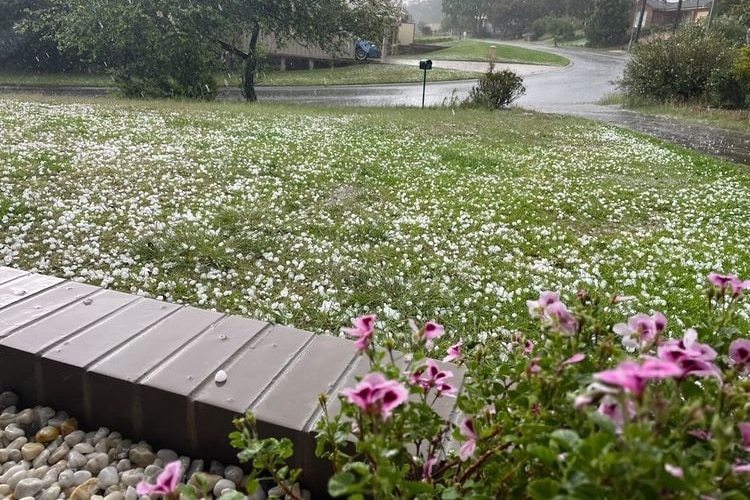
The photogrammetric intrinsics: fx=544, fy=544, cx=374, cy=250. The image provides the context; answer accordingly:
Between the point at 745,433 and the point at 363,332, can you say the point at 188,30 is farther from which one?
the point at 745,433

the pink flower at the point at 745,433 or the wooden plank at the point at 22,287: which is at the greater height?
the pink flower at the point at 745,433

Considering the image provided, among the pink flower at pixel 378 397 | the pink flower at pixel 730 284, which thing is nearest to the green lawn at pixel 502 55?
the pink flower at pixel 730 284

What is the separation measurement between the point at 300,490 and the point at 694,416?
4.11 feet

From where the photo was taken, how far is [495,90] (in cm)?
1495

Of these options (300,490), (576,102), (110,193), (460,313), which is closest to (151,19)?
Answer: (110,193)

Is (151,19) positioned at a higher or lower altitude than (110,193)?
higher

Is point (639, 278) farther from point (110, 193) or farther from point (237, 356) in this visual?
point (110, 193)

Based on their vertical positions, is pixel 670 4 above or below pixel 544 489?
above

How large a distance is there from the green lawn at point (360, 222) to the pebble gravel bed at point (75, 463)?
1.13m

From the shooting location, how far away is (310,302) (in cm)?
311

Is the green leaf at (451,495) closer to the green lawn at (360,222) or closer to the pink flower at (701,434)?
the pink flower at (701,434)

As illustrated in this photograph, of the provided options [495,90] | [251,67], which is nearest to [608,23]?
[495,90]

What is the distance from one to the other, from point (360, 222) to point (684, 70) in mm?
16800

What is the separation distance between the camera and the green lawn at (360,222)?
10.6 ft
